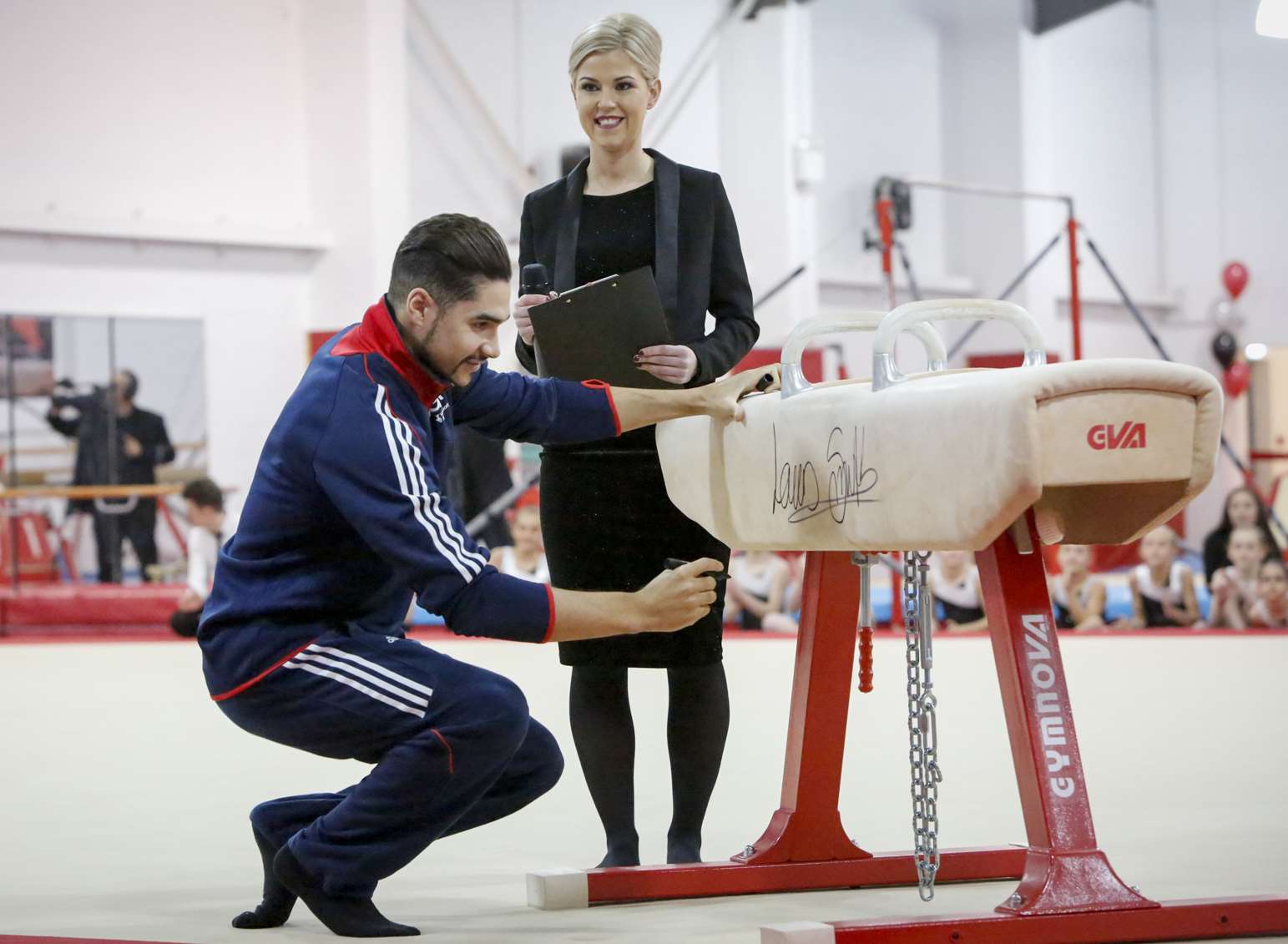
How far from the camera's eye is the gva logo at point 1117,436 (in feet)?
→ 5.98

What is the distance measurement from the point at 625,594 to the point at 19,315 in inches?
387

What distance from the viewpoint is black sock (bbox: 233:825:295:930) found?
7.22ft

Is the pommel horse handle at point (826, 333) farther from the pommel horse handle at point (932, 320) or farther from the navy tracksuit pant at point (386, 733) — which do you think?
the navy tracksuit pant at point (386, 733)

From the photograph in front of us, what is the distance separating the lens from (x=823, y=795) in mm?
2494

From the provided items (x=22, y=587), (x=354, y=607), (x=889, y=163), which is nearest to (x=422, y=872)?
(x=354, y=607)

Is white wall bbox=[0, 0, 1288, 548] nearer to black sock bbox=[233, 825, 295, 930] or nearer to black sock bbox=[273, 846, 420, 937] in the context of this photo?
black sock bbox=[233, 825, 295, 930]

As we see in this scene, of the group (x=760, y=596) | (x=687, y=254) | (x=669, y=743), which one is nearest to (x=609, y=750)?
(x=669, y=743)

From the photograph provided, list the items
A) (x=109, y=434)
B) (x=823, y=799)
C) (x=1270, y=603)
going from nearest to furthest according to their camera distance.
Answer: (x=823, y=799)
(x=1270, y=603)
(x=109, y=434)

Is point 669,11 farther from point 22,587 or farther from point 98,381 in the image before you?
point 22,587

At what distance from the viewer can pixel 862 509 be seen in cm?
208

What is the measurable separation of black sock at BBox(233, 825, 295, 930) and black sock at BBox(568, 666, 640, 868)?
0.54m

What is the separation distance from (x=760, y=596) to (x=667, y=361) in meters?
5.58

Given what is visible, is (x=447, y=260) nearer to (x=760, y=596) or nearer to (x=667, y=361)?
(x=667, y=361)

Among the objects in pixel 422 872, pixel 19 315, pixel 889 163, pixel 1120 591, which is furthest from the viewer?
pixel 889 163
